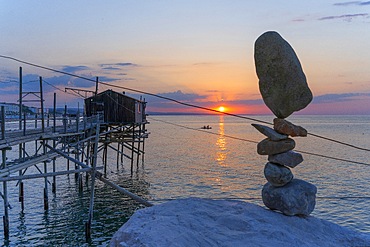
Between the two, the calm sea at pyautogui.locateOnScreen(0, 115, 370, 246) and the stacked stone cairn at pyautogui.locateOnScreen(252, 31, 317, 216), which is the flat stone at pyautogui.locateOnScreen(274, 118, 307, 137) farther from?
the calm sea at pyautogui.locateOnScreen(0, 115, 370, 246)

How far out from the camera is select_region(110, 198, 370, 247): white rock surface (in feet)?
26.2

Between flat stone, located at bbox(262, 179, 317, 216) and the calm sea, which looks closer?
flat stone, located at bbox(262, 179, 317, 216)

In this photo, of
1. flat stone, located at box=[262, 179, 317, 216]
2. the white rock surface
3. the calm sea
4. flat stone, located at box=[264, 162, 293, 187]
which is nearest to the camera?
the white rock surface

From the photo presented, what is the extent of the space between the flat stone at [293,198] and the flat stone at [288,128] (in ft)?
4.71

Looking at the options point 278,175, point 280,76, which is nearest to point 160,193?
point 278,175

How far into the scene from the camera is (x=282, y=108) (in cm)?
1052

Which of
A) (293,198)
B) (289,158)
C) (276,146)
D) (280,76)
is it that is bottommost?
(293,198)

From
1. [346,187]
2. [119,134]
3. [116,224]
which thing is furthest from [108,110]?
[346,187]

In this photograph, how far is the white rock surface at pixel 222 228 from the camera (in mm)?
7992

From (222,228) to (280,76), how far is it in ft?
14.9

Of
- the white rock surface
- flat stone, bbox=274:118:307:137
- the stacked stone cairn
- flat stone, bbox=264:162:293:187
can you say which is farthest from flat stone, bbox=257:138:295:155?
the white rock surface

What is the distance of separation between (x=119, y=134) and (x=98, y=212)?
18.3 meters

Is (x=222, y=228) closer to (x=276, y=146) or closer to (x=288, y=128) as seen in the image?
(x=276, y=146)

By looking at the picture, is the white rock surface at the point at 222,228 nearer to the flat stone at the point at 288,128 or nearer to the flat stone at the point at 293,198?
the flat stone at the point at 293,198
